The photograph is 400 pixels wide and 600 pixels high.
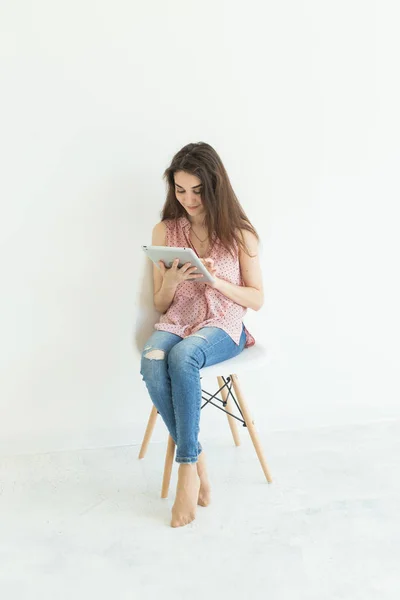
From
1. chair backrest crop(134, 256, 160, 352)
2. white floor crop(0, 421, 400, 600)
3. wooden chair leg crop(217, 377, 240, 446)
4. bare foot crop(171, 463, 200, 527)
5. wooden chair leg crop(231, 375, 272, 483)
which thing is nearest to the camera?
white floor crop(0, 421, 400, 600)

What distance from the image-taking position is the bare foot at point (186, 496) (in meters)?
1.81

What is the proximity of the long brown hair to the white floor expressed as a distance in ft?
2.56

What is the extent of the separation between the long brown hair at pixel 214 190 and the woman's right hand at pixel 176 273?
0.64 ft

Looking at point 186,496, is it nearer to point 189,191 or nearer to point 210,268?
point 210,268

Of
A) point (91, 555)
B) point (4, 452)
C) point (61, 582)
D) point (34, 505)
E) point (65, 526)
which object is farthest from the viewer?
point (4, 452)

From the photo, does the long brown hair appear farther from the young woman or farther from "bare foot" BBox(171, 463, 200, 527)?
"bare foot" BBox(171, 463, 200, 527)

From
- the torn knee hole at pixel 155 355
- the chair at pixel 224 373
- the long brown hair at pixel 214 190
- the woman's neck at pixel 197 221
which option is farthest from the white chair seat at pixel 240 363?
the woman's neck at pixel 197 221

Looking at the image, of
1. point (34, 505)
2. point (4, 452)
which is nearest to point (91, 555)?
point (34, 505)

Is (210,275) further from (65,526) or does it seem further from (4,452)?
(4,452)

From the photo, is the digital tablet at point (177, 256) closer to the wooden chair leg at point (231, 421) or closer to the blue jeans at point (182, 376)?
the blue jeans at point (182, 376)

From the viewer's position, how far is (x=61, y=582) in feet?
5.14

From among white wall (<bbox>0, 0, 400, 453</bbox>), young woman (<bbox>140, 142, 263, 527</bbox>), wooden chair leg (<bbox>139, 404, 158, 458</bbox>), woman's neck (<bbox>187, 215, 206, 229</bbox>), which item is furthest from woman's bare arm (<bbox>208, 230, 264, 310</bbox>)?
wooden chair leg (<bbox>139, 404, 158, 458</bbox>)

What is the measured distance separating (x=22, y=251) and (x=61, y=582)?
1.13 m

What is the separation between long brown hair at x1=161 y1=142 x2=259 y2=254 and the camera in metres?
2.01
